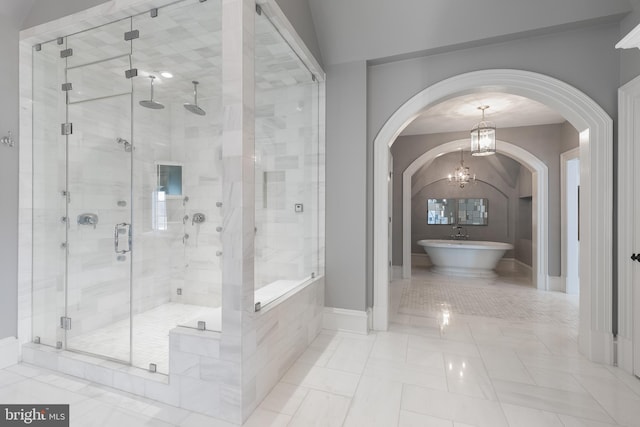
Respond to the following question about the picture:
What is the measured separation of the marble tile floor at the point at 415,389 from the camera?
67.7 inches

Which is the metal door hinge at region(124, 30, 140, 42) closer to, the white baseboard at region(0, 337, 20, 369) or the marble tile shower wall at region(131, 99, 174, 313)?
the marble tile shower wall at region(131, 99, 174, 313)

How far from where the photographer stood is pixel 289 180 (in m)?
2.98

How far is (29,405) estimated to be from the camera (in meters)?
1.83

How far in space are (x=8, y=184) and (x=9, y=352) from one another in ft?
4.46

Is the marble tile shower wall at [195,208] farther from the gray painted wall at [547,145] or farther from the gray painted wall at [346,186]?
the gray painted wall at [547,145]

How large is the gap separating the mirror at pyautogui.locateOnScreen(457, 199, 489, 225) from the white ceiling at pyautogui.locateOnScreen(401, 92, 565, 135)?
3.10 meters

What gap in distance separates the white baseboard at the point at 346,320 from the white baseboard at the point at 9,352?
263cm

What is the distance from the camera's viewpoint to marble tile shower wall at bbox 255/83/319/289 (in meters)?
2.51

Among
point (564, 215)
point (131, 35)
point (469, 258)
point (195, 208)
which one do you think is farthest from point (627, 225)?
point (195, 208)

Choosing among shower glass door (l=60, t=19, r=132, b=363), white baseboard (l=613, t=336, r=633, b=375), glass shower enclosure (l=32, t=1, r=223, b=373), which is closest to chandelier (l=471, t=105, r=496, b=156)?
white baseboard (l=613, t=336, r=633, b=375)

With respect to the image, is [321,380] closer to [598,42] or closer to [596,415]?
[596,415]

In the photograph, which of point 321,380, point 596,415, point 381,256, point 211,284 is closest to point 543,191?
point 381,256

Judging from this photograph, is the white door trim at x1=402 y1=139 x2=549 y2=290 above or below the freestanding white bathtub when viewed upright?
above

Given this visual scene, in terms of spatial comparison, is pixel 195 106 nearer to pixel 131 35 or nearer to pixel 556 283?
pixel 131 35
